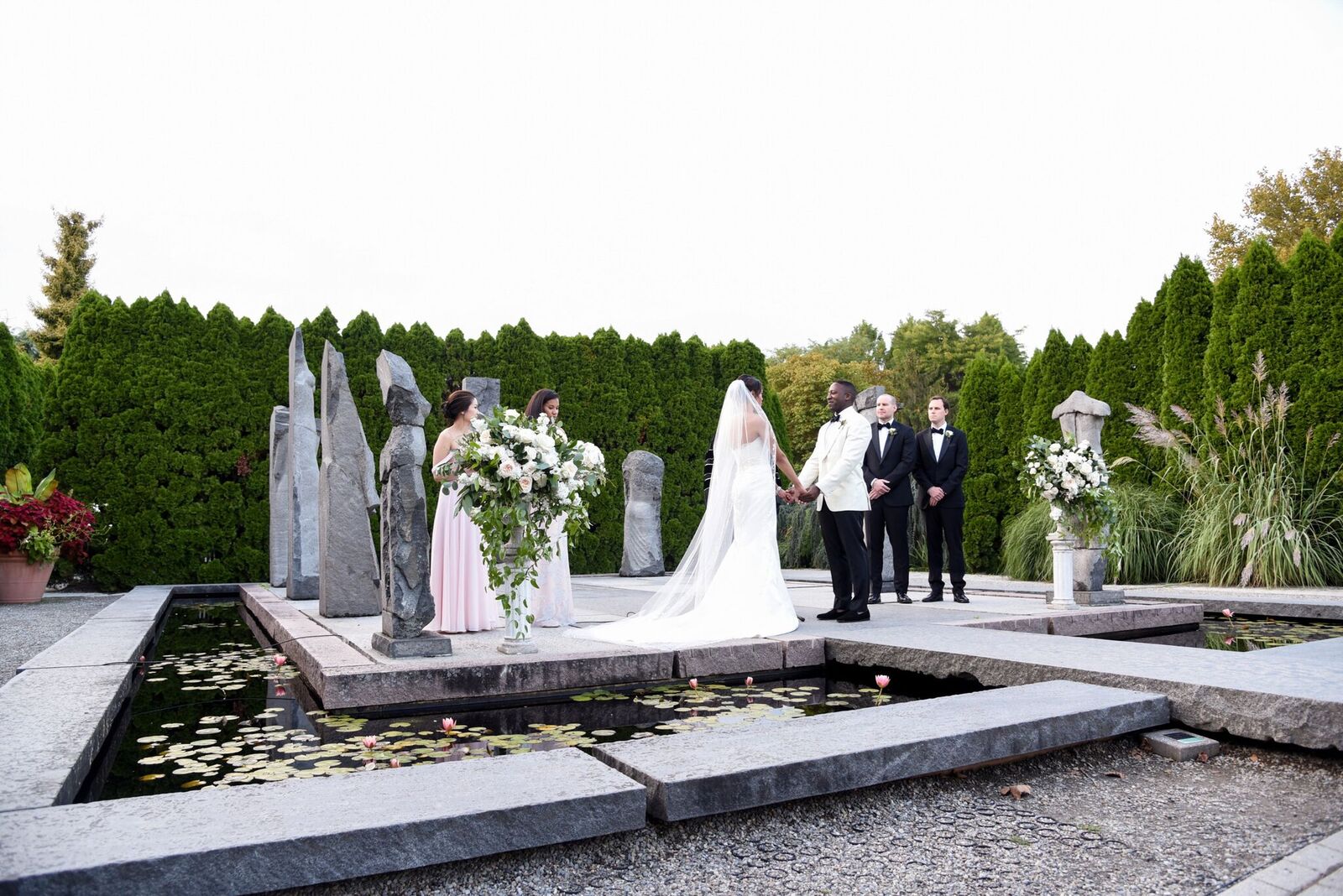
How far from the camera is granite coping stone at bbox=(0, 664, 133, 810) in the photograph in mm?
2404

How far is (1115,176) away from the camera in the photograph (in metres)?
13.3

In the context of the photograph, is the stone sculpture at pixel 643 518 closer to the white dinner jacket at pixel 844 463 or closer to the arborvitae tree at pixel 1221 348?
the white dinner jacket at pixel 844 463

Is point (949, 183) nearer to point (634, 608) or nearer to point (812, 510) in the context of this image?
point (812, 510)

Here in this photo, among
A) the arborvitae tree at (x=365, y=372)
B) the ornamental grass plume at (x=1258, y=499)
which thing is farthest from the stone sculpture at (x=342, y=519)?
the ornamental grass plume at (x=1258, y=499)

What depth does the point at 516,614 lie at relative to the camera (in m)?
4.76

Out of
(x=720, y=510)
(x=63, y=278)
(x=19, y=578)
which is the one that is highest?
(x=63, y=278)

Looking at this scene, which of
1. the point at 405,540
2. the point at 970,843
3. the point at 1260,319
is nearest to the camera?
the point at 970,843

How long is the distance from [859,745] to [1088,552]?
5.71 m

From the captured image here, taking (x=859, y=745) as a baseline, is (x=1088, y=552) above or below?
above

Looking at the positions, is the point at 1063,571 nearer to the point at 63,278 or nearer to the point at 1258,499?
the point at 1258,499

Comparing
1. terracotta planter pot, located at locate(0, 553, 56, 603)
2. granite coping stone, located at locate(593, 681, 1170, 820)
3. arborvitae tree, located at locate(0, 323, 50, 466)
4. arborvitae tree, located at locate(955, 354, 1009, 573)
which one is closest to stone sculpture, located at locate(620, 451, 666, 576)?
arborvitae tree, located at locate(955, 354, 1009, 573)

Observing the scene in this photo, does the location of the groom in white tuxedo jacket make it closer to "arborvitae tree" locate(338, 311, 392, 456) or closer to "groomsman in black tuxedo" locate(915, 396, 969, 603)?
"groomsman in black tuxedo" locate(915, 396, 969, 603)

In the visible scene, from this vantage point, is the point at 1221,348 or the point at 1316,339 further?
the point at 1221,348

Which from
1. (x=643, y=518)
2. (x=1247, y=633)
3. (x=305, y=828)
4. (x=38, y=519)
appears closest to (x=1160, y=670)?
(x=1247, y=633)
